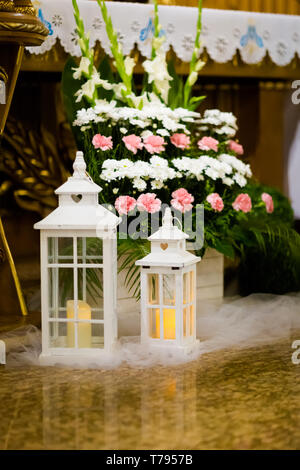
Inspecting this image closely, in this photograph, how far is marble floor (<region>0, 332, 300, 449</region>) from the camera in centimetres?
171

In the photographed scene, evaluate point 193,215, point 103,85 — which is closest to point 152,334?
point 193,215

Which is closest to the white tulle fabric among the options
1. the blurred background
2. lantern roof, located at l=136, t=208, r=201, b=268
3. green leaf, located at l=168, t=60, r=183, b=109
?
lantern roof, located at l=136, t=208, r=201, b=268

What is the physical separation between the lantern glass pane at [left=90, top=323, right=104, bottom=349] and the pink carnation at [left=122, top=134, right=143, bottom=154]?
28.9 inches

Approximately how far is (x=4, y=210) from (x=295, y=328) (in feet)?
5.27

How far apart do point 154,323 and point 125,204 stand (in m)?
0.49

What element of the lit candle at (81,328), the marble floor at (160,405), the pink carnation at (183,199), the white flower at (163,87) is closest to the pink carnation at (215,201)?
the pink carnation at (183,199)

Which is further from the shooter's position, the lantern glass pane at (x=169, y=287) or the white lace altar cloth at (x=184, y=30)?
the white lace altar cloth at (x=184, y=30)

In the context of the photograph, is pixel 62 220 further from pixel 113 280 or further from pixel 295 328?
pixel 295 328

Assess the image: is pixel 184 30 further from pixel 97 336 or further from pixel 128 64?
pixel 97 336

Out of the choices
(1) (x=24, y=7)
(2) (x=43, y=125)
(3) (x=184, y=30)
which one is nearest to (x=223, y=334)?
(1) (x=24, y=7)

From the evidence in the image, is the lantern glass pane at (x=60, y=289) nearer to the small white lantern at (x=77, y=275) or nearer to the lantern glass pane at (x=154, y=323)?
the small white lantern at (x=77, y=275)

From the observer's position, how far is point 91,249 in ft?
7.83

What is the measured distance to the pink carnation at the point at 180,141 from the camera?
2.95m

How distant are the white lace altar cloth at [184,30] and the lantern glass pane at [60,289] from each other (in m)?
1.11
